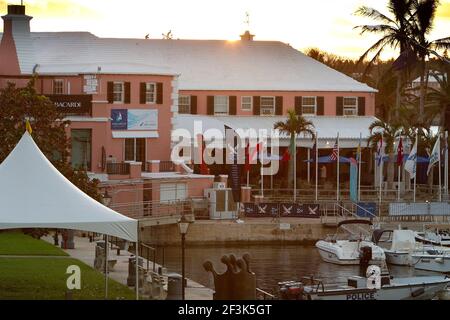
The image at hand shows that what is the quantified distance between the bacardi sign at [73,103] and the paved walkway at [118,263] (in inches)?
587

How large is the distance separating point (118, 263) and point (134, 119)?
91.6ft

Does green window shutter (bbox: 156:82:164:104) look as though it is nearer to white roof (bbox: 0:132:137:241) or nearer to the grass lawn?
the grass lawn

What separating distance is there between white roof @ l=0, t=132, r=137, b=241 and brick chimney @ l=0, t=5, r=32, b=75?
129 feet

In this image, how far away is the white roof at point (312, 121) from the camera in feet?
256

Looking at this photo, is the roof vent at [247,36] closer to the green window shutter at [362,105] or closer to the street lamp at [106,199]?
the green window shutter at [362,105]

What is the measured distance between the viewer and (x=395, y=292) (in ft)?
136

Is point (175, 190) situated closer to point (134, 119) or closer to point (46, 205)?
point (134, 119)

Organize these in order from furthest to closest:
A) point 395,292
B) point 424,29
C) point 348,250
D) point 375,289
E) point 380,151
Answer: point 424,29
point 380,151
point 348,250
point 395,292
point 375,289

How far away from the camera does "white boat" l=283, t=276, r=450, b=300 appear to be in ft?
124

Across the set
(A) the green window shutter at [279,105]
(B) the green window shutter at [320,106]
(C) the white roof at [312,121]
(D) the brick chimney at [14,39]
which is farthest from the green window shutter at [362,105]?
(D) the brick chimney at [14,39]

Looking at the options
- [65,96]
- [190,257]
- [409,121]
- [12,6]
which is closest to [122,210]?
[190,257]

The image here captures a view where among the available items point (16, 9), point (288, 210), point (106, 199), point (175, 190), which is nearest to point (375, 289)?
point (106, 199)

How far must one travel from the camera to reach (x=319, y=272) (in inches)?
2186

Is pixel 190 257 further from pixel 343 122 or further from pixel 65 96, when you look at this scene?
pixel 343 122
